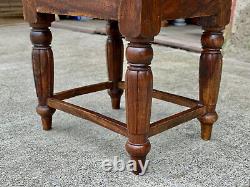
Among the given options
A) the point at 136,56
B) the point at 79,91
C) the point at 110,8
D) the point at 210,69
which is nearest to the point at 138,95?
the point at 136,56

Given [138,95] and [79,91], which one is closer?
[138,95]

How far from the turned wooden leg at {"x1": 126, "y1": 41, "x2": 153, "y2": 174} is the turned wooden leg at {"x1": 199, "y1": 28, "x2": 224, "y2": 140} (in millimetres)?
272

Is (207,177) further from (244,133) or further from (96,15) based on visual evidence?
(96,15)

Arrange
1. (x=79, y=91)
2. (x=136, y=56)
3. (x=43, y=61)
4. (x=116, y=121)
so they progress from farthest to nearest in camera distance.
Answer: (x=79, y=91) < (x=43, y=61) < (x=116, y=121) < (x=136, y=56)

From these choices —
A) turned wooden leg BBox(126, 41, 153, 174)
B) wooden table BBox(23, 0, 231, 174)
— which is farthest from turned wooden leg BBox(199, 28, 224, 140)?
turned wooden leg BBox(126, 41, 153, 174)

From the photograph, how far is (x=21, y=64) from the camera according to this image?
213 cm

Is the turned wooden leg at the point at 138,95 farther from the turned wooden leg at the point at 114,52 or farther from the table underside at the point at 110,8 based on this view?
Answer: the turned wooden leg at the point at 114,52

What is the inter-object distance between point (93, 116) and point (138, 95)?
20 centimetres

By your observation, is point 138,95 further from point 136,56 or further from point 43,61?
point 43,61

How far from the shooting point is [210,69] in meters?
1.05

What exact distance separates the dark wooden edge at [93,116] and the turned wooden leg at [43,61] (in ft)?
0.10

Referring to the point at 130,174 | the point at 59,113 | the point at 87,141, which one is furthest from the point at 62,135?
the point at 130,174

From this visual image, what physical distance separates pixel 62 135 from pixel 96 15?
0.45 metres

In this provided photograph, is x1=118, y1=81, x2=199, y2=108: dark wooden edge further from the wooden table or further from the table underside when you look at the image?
the table underside
